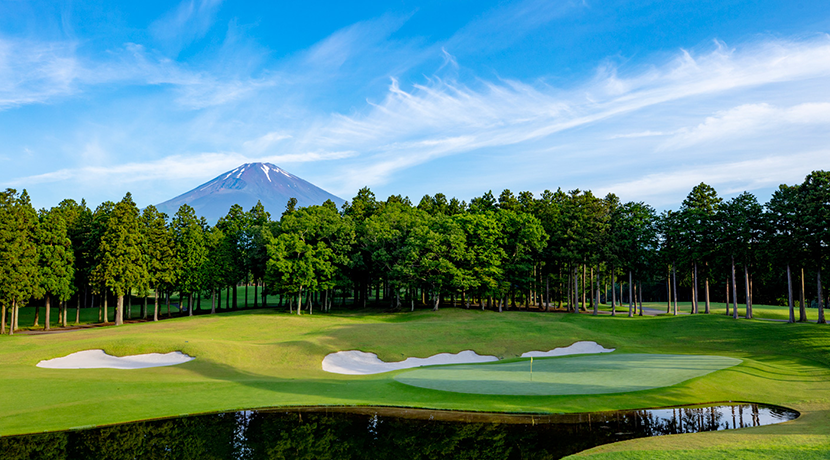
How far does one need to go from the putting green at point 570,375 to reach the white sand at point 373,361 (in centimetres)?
243

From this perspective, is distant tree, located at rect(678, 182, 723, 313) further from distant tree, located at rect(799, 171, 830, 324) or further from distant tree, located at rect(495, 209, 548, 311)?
distant tree, located at rect(495, 209, 548, 311)

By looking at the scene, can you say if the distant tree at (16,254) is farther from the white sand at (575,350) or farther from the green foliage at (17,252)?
the white sand at (575,350)

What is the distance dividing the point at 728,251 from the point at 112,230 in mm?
67311

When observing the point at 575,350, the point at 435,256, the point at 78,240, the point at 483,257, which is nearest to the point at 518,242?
the point at 483,257

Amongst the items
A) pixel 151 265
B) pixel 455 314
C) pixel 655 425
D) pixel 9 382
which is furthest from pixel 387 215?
pixel 655 425

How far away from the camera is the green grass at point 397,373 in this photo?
53.1ft

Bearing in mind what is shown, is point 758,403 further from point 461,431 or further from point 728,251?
point 728,251

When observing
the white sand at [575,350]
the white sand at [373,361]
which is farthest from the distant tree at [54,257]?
the white sand at [575,350]

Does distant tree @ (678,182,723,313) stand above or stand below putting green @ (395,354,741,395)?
above

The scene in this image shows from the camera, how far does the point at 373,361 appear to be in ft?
101

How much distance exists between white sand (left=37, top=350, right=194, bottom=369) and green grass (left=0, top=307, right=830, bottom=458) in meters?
0.63

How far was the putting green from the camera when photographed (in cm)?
2097

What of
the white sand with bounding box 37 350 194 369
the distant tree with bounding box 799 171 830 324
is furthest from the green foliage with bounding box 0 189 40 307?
the distant tree with bounding box 799 171 830 324

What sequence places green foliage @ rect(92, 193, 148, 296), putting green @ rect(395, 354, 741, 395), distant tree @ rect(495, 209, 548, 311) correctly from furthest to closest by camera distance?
distant tree @ rect(495, 209, 548, 311)
green foliage @ rect(92, 193, 148, 296)
putting green @ rect(395, 354, 741, 395)
